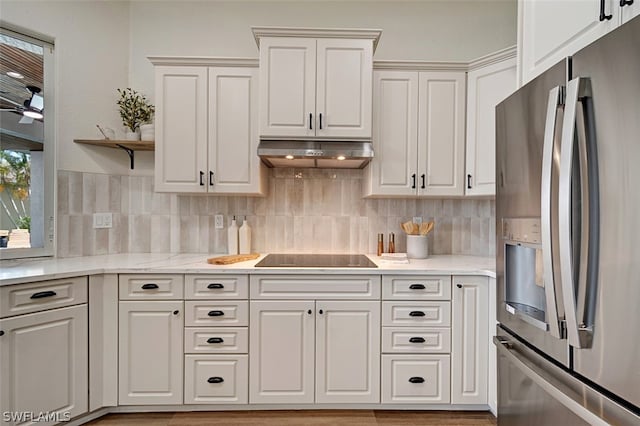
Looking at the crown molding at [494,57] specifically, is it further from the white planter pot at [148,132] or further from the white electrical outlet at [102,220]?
the white electrical outlet at [102,220]

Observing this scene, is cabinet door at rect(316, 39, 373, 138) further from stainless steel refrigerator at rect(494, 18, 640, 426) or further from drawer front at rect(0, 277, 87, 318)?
drawer front at rect(0, 277, 87, 318)

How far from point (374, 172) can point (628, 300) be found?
1666 mm

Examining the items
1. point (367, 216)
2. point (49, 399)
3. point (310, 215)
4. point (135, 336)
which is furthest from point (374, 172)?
point (49, 399)

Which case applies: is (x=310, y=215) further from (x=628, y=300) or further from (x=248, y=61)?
(x=628, y=300)

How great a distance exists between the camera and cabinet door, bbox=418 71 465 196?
2.27 metres

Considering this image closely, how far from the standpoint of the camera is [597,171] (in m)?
0.80

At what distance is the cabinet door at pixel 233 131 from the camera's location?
88.1 inches

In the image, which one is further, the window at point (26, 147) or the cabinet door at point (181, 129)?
the cabinet door at point (181, 129)

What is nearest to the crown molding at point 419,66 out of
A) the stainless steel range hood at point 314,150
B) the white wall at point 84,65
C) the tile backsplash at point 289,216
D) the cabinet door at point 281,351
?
the stainless steel range hood at point 314,150

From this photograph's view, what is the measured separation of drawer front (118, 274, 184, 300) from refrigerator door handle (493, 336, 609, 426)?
1.69m

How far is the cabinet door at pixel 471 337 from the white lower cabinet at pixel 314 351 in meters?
0.48

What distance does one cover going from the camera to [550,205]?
2.89ft

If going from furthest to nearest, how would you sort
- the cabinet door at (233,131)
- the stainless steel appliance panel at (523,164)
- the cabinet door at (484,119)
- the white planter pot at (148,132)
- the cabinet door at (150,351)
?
the white planter pot at (148,132), the cabinet door at (233,131), the cabinet door at (484,119), the cabinet door at (150,351), the stainless steel appliance panel at (523,164)

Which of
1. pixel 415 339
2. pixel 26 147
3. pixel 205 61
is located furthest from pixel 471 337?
pixel 26 147
